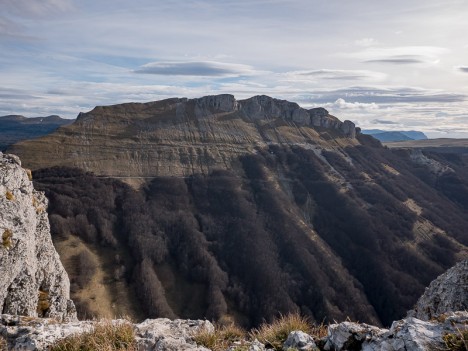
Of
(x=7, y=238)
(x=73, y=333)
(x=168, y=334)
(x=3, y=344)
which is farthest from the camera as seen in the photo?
(x=7, y=238)

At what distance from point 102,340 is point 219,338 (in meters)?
3.51

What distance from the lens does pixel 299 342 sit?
429 inches

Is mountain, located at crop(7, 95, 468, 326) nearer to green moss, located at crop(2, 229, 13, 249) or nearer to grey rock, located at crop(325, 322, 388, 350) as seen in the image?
green moss, located at crop(2, 229, 13, 249)

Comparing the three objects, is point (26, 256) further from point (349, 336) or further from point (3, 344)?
point (349, 336)

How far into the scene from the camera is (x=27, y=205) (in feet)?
76.5

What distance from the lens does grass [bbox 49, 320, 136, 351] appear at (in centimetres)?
1041

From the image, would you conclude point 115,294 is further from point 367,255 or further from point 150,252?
point 367,255

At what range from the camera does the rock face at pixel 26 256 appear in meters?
19.8

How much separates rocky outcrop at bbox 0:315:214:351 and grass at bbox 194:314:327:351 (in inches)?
17.5

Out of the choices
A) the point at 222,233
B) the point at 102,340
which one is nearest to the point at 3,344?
the point at 102,340

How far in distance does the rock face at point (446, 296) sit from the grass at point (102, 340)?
43.9 ft

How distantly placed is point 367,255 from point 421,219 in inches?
1942

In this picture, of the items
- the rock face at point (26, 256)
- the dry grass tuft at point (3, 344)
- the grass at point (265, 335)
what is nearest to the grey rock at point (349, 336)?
the grass at point (265, 335)

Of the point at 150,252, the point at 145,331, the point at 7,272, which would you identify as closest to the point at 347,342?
the point at 145,331
